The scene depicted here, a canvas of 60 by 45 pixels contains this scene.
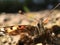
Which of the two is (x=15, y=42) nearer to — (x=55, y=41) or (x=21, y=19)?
(x=55, y=41)

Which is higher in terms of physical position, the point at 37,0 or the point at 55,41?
the point at 37,0

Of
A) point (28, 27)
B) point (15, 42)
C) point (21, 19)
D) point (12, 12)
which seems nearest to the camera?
point (15, 42)

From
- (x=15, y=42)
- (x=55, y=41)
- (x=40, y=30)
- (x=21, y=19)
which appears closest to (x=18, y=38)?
(x=15, y=42)

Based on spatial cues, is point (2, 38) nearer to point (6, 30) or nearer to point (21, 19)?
point (6, 30)

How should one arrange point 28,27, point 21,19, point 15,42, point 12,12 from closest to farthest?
point 15,42
point 28,27
point 21,19
point 12,12

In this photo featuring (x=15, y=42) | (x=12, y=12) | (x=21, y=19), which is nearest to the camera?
(x=15, y=42)

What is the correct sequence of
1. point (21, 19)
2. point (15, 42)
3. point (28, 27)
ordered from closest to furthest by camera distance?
point (15, 42)
point (28, 27)
point (21, 19)

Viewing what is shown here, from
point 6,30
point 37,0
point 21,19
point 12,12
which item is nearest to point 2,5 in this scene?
point 12,12

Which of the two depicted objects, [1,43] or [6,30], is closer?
[1,43]

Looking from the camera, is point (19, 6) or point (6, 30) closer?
point (6, 30)
